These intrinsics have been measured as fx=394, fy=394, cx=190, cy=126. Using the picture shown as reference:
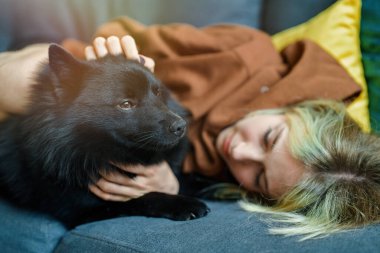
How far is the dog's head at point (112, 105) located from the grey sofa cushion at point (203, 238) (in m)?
0.20

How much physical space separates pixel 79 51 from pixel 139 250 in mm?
495

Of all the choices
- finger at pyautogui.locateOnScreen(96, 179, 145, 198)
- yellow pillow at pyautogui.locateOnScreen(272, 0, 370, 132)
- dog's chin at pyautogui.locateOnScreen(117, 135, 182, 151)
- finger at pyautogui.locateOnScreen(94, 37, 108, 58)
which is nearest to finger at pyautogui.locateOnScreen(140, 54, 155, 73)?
finger at pyautogui.locateOnScreen(94, 37, 108, 58)

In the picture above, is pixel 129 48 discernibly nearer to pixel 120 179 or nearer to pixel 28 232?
pixel 120 179

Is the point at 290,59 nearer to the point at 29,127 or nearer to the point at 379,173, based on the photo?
the point at 379,173

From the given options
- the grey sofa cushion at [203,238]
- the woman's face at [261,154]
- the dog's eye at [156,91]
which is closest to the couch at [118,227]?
the grey sofa cushion at [203,238]

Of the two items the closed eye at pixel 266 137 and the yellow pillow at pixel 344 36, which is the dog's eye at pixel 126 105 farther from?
the yellow pillow at pixel 344 36

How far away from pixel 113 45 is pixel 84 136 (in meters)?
0.24

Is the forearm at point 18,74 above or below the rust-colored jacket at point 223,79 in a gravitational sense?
above

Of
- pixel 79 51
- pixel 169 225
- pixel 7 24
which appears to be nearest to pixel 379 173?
pixel 169 225

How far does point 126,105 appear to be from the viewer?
93cm

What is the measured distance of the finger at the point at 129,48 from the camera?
1.01 metres

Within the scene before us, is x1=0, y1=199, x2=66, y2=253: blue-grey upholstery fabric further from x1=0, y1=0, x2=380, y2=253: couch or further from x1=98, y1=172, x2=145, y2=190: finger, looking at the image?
x1=98, y1=172, x2=145, y2=190: finger

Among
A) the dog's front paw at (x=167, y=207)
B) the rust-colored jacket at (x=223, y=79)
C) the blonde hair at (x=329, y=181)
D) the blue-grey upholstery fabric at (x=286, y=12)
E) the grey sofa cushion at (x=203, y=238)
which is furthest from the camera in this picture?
the blue-grey upholstery fabric at (x=286, y=12)

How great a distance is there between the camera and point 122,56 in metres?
0.99
